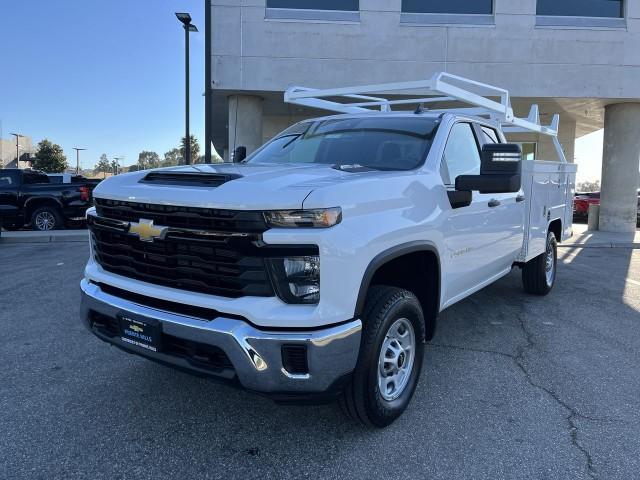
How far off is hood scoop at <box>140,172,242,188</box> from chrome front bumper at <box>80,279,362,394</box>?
729 millimetres

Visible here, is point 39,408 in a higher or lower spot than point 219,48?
lower

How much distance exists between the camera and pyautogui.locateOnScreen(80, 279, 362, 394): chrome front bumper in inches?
98.4

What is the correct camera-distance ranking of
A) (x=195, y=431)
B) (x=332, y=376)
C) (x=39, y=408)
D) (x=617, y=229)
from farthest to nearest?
(x=617, y=229), (x=39, y=408), (x=195, y=431), (x=332, y=376)

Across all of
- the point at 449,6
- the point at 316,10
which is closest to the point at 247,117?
the point at 316,10

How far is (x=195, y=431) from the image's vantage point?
312cm

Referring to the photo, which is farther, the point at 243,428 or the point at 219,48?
the point at 219,48

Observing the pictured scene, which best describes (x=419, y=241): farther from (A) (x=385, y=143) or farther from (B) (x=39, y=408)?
(B) (x=39, y=408)

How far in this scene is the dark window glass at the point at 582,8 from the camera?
14.0 m

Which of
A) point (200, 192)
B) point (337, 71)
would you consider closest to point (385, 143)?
point (200, 192)

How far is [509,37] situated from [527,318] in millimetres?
10498

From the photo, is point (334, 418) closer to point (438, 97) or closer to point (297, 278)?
point (297, 278)

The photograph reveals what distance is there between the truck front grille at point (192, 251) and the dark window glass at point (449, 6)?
503 inches

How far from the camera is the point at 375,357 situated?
9.38ft

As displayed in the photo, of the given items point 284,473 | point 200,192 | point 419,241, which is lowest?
point 284,473
